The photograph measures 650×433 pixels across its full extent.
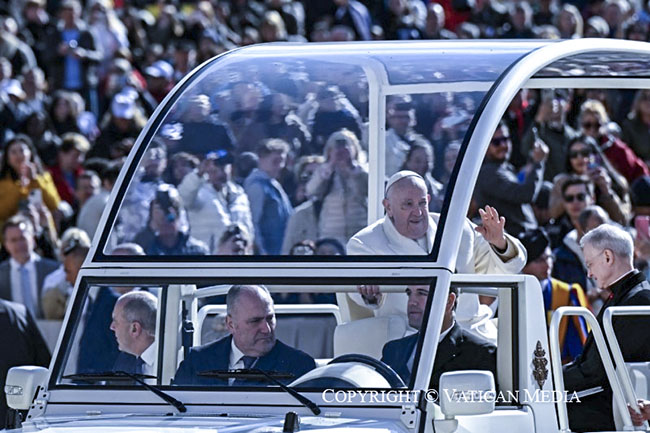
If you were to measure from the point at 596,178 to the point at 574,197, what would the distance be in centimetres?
67

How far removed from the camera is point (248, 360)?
6.93m

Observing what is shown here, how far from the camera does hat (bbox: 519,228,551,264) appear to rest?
10896 mm

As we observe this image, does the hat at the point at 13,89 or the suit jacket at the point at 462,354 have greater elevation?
the hat at the point at 13,89

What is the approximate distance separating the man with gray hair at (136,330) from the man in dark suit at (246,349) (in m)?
0.18

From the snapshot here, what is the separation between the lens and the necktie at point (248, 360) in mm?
6898

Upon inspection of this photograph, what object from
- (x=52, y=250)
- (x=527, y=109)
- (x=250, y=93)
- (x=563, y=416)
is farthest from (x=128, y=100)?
(x=563, y=416)

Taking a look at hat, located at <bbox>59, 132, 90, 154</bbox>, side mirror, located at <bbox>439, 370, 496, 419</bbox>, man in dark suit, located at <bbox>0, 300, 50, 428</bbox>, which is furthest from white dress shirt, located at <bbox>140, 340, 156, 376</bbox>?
hat, located at <bbox>59, 132, 90, 154</bbox>

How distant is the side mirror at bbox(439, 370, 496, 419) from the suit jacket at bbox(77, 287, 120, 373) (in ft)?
5.29

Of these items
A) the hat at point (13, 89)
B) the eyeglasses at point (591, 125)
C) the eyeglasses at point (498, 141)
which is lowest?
the eyeglasses at point (498, 141)

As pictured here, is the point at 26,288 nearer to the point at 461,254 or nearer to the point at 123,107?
the point at 123,107

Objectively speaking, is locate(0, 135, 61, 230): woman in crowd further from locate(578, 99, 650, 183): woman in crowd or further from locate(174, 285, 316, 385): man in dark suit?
locate(174, 285, 316, 385): man in dark suit

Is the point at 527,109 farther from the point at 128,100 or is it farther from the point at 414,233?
the point at 414,233

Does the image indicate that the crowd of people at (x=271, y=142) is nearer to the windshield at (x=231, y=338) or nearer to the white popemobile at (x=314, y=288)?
the white popemobile at (x=314, y=288)

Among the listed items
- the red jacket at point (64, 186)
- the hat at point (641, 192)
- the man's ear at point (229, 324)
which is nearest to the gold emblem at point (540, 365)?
the man's ear at point (229, 324)
